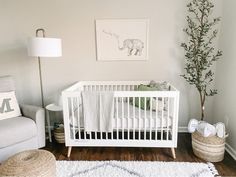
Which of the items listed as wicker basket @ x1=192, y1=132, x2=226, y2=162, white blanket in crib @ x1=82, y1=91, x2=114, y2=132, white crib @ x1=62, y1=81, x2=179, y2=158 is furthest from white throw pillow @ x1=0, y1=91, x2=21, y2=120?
Answer: wicker basket @ x1=192, y1=132, x2=226, y2=162

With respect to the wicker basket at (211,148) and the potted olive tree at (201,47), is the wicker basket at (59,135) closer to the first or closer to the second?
the wicker basket at (211,148)

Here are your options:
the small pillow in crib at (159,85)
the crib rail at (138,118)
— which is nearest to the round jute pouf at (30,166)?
the crib rail at (138,118)

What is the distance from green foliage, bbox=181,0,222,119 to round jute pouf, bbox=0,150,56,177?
2.09m

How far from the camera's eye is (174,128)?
2.37 metres

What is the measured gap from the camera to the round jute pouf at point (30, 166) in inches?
64.6

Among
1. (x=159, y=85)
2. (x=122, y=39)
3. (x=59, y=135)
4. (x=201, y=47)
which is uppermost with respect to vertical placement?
(x=122, y=39)

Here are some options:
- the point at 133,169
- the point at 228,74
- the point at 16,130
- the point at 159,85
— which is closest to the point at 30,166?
the point at 16,130

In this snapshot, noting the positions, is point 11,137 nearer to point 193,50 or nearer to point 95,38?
point 95,38

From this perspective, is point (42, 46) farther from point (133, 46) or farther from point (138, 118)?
point (138, 118)

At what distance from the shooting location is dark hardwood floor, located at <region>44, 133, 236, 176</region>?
2410mm

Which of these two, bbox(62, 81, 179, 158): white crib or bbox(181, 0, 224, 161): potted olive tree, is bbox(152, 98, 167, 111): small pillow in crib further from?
→ bbox(181, 0, 224, 161): potted olive tree

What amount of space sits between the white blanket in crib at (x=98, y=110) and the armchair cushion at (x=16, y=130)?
0.68 meters

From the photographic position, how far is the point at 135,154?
2557 mm

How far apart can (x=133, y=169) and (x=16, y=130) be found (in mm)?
1377
